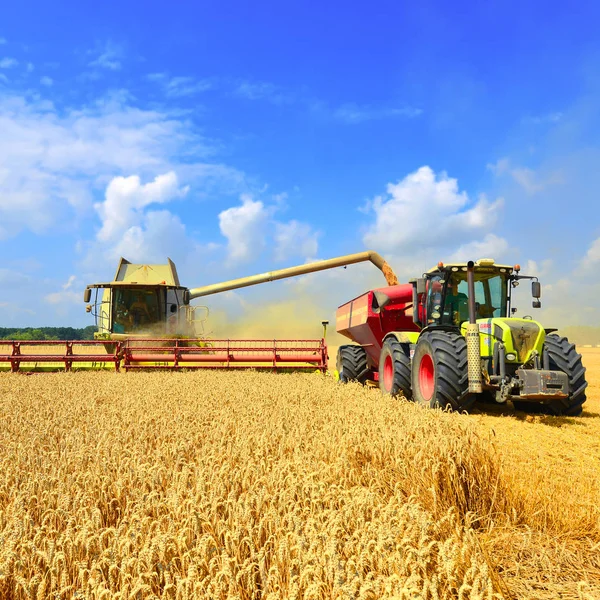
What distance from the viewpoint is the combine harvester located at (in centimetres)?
1234

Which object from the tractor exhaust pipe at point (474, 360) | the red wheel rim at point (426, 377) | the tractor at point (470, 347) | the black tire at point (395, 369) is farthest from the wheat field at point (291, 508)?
the black tire at point (395, 369)

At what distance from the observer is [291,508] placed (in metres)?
2.58

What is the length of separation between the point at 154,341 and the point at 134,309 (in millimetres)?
1363

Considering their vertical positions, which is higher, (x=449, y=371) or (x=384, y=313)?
(x=384, y=313)

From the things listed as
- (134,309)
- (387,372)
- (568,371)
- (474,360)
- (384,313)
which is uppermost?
(134,309)

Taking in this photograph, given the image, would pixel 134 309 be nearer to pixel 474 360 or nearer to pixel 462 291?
pixel 462 291

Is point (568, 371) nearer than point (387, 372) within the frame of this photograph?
Yes

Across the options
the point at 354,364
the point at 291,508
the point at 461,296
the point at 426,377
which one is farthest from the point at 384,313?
the point at 291,508

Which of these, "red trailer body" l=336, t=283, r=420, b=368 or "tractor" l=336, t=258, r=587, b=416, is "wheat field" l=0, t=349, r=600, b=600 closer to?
"tractor" l=336, t=258, r=587, b=416

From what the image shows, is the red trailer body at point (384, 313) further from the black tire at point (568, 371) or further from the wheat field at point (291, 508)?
the wheat field at point (291, 508)

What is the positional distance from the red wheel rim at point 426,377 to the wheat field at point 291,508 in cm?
180

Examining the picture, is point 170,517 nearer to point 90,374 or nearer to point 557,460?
point 557,460

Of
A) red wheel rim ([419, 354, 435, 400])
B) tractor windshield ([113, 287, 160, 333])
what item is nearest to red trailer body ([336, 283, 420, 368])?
red wheel rim ([419, 354, 435, 400])

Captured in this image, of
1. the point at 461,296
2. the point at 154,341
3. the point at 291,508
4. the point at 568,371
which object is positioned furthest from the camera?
the point at 154,341
